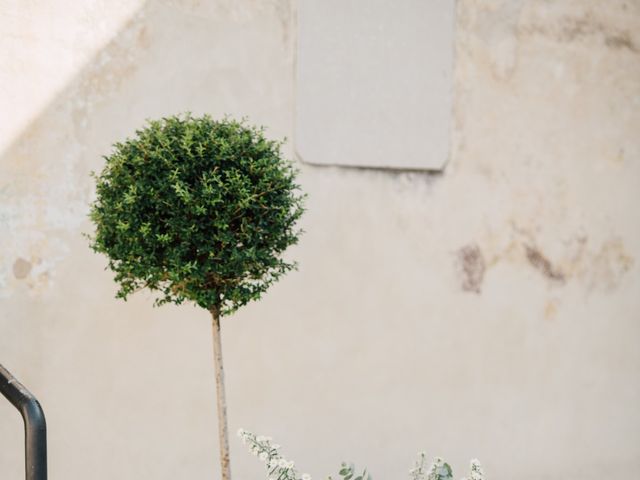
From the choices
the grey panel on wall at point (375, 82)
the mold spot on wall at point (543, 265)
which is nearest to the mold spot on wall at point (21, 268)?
the grey panel on wall at point (375, 82)

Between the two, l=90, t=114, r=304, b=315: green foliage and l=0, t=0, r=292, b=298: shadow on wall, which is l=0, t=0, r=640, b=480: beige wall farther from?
l=90, t=114, r=304, b=315: green foliage

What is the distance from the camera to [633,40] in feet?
16.9

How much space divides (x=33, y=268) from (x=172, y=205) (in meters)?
1.45

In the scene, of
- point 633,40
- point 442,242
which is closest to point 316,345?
point 442,242

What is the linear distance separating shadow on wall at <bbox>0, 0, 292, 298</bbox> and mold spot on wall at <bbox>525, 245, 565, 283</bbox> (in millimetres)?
1673

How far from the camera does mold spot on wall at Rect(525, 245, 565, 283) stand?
482 cm

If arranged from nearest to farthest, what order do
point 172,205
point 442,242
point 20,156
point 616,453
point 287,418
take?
point 172,205
point 20,156
point 287,418
point 442,242
point 616,453

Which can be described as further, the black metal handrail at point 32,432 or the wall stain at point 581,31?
the wall stain at point 581,31

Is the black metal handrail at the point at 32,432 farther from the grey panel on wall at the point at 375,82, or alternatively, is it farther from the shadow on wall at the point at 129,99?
the grey panel on wall at the point at 375,82

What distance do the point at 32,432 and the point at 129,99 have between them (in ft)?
7.25

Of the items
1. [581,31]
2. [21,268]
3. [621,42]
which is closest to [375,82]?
[581,31]

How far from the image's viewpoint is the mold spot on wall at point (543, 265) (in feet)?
15.8

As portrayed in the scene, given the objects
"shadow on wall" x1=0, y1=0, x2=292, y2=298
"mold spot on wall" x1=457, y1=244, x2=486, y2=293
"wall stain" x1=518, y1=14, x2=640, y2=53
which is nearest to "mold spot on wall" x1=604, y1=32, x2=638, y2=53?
"wall stain" x1=518, y1=14, x2=640, y2=53

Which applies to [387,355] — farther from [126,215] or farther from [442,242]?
[126,215]
